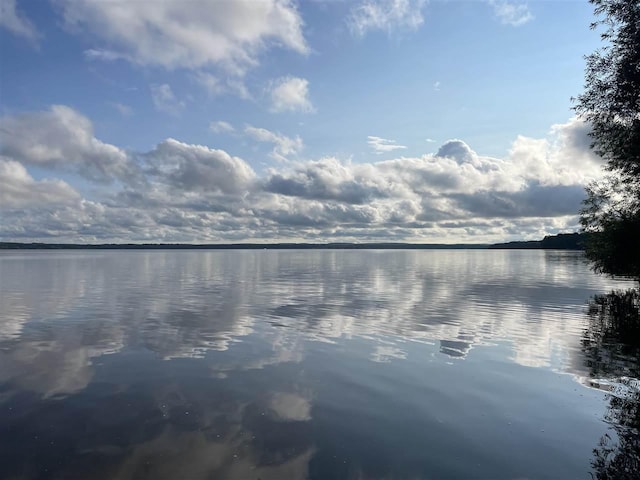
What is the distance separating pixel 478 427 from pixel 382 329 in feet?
48.0

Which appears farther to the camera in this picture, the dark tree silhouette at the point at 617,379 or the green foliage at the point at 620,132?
the green foliage at the point at 620,132

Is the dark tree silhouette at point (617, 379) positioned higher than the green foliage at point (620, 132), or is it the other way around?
the green foliage at point (620, 132)

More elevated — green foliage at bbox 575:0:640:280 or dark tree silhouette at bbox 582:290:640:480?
green foliage at bbox 575:0:640:280

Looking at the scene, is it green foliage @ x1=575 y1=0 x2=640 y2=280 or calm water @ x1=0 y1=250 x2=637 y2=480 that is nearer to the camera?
calm water @ x1=0 y1=250 x2=637 y2=480

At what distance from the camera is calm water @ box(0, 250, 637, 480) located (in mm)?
10617

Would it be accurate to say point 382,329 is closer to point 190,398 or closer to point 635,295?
point 190,398

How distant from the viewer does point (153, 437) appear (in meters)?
11.8

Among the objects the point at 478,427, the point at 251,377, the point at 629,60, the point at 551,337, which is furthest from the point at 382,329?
the point at 629,60

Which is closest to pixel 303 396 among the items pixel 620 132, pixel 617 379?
pixel 617 379

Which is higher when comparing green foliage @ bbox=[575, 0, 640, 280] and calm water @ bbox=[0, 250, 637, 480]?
green foliage @ bbox=[575, 0, 640, 280]

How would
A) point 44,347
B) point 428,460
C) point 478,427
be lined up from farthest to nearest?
point 44,347 < point 478,427 < point 428,460

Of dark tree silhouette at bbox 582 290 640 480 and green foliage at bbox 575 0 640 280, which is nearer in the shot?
dark tree silhouette at bbox 582 290 640 480

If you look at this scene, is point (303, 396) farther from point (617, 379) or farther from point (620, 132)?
point (620, 132)

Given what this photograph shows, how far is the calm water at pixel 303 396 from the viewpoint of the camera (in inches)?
418
